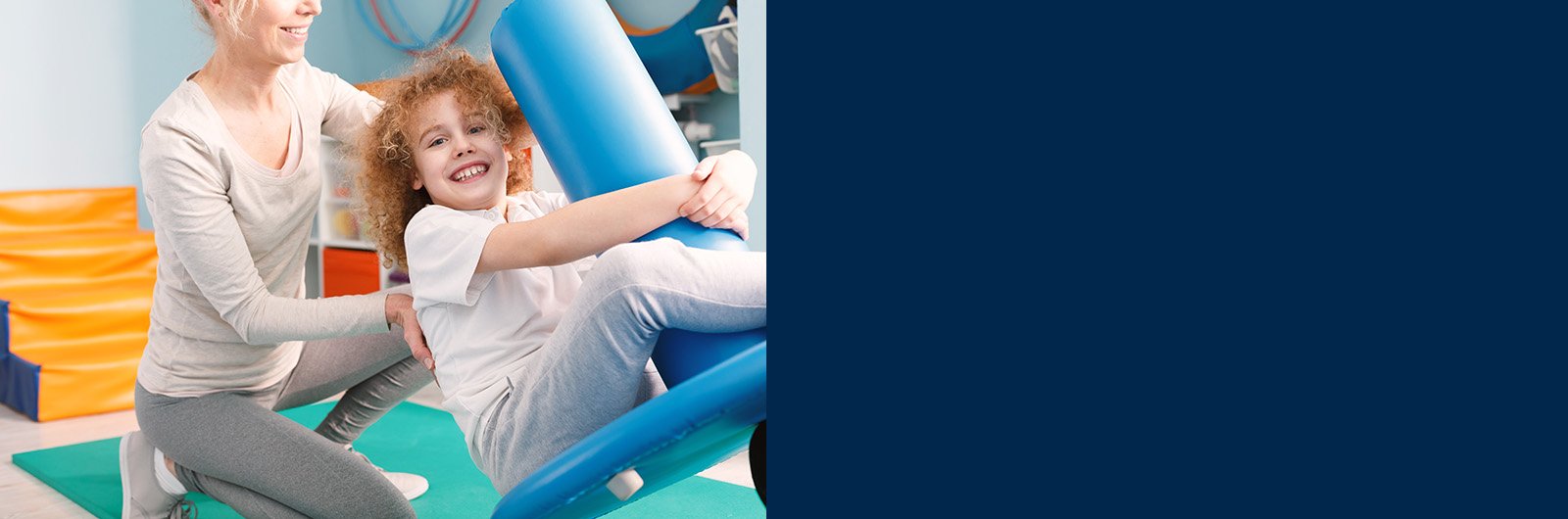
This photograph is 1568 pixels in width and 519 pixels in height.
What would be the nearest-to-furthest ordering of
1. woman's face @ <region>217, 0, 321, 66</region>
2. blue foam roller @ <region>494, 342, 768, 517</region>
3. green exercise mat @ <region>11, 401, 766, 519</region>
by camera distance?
blue foam roller @ <region>494, 342, 768, 517</region>, woman's face @ <region>217, 0, 321, 66</region>, green exercise mat @ <region>11, 401, 766, 519</region>

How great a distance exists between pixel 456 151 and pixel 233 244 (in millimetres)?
398

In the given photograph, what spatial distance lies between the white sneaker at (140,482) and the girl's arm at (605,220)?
101 cm

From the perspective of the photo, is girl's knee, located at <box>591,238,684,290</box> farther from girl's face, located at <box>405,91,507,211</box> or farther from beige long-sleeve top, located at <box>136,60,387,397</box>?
beige long-sleeve top, located at <box>136,60,387,397</box>

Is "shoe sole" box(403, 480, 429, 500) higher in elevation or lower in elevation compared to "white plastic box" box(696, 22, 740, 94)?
lower

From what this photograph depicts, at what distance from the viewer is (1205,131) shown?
0.36 metres

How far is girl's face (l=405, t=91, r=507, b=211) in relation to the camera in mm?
1335

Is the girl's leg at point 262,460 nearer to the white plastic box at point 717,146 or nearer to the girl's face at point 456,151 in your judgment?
the girl's face at point 456,151

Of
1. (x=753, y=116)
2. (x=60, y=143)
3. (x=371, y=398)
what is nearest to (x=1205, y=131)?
(x=371, y=398)

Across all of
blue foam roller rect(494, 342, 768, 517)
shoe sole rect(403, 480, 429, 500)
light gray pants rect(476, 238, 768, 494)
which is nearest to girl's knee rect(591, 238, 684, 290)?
light gray pants rect(476, 238, 768, 494)

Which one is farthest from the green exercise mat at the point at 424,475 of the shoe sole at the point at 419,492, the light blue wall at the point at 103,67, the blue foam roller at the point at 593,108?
the light blue wall at the point at 103,67

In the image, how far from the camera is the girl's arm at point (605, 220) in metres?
1.07

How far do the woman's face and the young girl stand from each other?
0.17 metres

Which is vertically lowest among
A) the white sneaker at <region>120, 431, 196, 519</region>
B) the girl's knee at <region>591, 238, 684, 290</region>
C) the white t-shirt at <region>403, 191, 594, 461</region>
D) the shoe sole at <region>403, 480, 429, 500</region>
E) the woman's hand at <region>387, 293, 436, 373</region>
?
the shoe sole at <region>403, 480, 429, 500</region>

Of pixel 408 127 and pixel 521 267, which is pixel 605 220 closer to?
pixel 521 267
